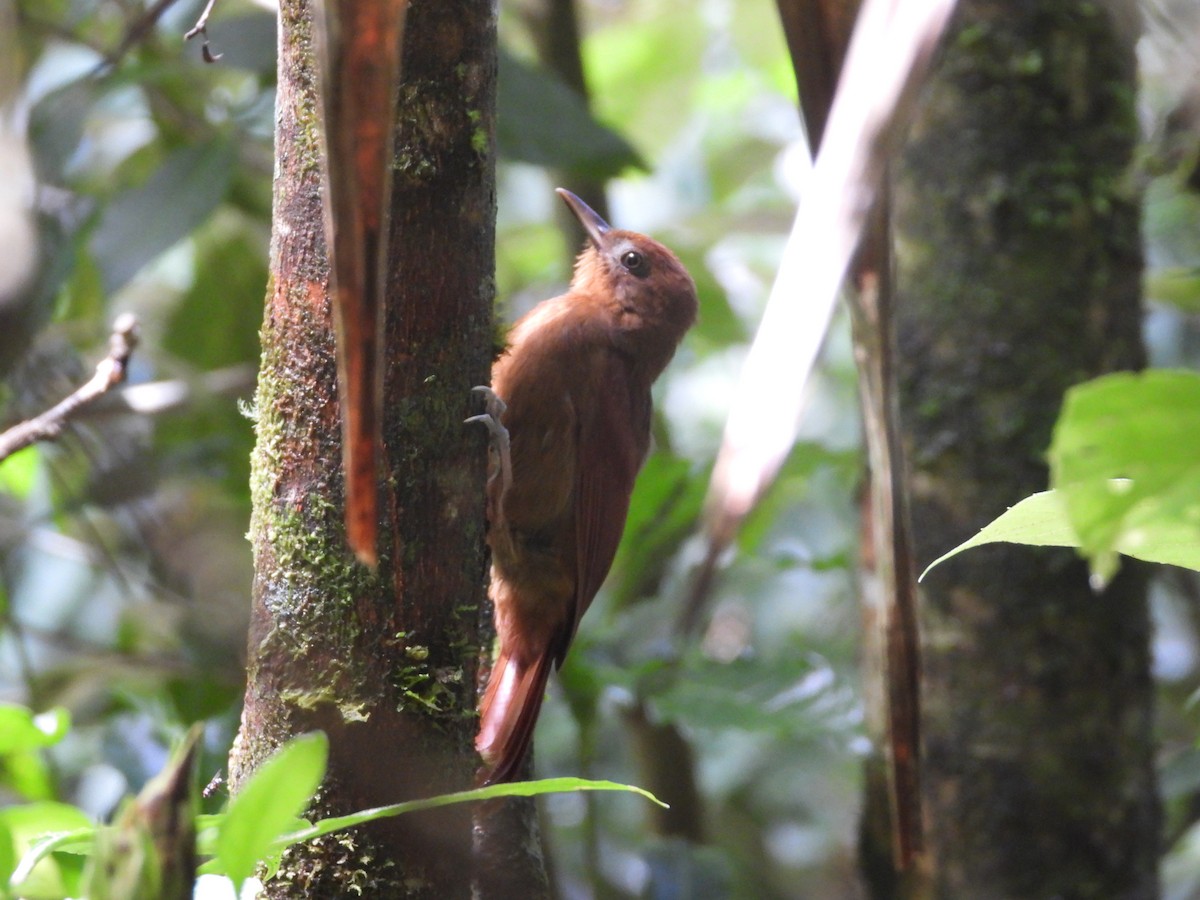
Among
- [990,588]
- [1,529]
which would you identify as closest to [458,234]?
[990,588]

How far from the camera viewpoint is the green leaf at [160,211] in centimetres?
292

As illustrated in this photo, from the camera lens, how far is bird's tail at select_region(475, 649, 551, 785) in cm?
219

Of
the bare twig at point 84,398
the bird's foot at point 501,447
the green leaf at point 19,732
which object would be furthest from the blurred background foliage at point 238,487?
the green leaf at point 19,732

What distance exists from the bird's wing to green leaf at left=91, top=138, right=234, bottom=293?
1063 mm

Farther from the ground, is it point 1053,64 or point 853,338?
point 1053,64

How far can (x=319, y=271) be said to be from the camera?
4.58 feet

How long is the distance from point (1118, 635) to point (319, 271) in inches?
89.1

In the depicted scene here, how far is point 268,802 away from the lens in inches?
32.8

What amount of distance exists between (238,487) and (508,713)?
4.52 ft

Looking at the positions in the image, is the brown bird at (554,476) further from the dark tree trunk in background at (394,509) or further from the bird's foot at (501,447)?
the dark tree trunk in background at (394,509)

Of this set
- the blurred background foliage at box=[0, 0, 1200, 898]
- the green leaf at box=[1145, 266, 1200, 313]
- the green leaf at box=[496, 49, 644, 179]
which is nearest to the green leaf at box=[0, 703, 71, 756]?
the blurred background foliage at box=[0, 0, 1200, 898]

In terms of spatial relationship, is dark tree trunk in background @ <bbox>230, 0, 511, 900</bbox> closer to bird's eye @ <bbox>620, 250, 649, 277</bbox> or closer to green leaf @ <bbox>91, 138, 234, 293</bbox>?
green leaf @ <bbox>91, 138, 234, 293</bbox>

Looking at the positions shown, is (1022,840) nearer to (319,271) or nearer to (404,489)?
(404,489)

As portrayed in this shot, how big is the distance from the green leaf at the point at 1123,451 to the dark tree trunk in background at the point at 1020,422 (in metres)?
2.29
